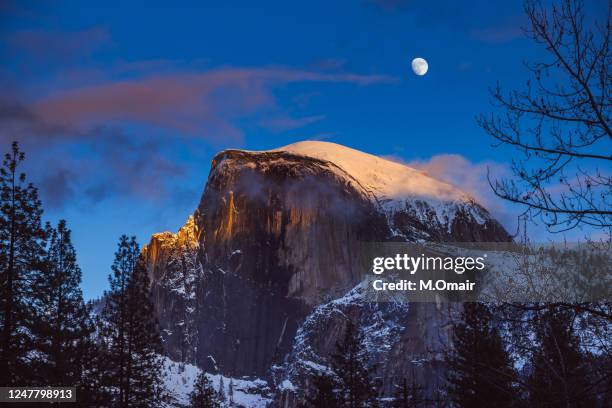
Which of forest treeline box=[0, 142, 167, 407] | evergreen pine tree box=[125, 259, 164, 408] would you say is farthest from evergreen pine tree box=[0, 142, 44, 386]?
evergreen pine tree box=[125, 259, 164, 408]

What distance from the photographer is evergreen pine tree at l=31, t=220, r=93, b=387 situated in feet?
89.5

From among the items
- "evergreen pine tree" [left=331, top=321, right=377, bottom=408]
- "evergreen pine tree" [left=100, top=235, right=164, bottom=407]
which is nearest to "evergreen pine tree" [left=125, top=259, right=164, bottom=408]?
"evergreen pine tree" [left=100, top=235, right=164, bottom=407]

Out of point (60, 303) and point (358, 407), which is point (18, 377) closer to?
point (60, 303)

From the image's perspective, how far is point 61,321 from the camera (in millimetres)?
34656

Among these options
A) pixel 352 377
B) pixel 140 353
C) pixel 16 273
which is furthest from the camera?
pixel 352 377

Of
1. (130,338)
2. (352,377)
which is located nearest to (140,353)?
(130,338)

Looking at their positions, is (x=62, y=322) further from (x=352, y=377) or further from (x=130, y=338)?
(x=352, y=377)

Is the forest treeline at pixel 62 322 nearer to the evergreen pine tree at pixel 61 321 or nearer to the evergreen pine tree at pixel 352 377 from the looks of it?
the evergreen pine tree at pixel 61 321

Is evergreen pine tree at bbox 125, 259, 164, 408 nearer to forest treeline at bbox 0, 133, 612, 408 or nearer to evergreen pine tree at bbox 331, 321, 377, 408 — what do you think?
forest treeline at bbox 0, 133, 612, 408

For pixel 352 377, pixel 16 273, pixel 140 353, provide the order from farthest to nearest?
pixel 352 377 < pixel 140 353 < pixel 16 273

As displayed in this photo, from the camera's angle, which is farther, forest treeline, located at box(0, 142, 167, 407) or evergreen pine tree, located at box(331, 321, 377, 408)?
evergreen pine tree, located at box(331, 321, 377, 408)

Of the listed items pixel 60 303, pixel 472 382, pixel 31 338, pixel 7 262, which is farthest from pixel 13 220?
pixel 472 382

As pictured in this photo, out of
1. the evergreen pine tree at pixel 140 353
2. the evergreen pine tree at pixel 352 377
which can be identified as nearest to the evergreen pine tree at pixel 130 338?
the evergreen pine tree at pixel 140 353

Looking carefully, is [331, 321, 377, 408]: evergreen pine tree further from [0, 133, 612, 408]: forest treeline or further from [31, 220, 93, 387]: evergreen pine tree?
[31, 220, 93, 387]: evergreen pine tree
